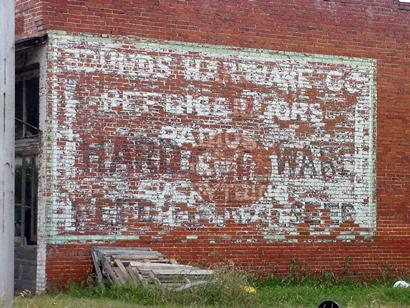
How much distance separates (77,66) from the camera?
50.2 feet

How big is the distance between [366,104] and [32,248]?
746 centimetres

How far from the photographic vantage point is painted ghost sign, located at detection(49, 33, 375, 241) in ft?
50.1

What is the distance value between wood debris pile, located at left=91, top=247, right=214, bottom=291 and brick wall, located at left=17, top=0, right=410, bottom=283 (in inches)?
19.3

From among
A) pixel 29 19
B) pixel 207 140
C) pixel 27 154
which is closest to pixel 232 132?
pixel 207 140

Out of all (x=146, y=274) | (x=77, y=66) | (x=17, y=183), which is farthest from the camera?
(x=17, y=183)

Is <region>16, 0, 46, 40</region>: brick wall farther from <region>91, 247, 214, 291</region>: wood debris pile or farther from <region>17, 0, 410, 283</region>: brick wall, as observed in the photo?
<region>91, 247, 214, 291</region>: wood debris pile

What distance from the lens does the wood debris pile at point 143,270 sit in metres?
13.2

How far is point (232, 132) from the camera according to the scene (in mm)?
16719

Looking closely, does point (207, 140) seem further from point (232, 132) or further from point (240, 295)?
point (240, 295)

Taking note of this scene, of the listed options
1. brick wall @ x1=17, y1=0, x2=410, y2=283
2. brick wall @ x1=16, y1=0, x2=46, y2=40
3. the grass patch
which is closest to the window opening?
brick wall @ x1=16, y1=0, x2=46, y2=40

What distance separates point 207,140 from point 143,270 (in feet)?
11.7

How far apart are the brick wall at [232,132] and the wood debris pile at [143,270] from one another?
1.61 ft

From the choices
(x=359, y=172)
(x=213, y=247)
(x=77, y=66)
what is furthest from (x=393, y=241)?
(x=77, y=66)

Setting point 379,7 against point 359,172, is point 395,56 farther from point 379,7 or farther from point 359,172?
point 359,172
